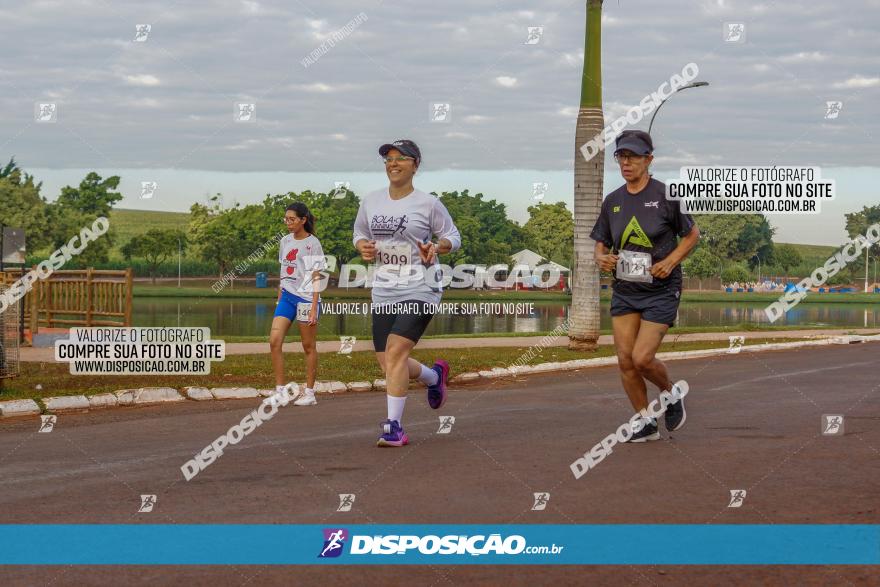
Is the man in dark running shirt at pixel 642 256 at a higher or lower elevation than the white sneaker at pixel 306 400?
higher

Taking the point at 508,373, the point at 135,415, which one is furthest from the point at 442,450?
the point at 508,373

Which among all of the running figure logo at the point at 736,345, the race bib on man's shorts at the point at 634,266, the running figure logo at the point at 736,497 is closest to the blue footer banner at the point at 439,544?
the running figure logo at the point at 736,497

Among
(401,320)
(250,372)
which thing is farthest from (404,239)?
(250,372)

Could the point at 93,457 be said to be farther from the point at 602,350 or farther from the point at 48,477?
the point at 602,350

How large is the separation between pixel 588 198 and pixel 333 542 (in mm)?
14411

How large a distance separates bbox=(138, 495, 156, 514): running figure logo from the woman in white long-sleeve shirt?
2315mm

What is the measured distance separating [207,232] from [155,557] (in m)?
85.7

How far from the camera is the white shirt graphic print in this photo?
11204 mm

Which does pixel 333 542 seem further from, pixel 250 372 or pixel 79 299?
pixel 79 299

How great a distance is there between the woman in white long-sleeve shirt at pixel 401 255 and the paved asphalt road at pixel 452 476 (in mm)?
726

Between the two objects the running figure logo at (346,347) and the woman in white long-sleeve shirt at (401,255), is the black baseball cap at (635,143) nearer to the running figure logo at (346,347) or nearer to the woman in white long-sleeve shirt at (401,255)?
the woman in white long-sleeve shirt at (401,255)

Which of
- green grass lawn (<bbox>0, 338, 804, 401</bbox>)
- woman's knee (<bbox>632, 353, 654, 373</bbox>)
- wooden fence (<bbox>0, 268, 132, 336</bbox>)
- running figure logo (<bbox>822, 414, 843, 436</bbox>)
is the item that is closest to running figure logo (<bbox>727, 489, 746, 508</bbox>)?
woman's knee (<bbox>632, 353, 654, 373</bbox>)

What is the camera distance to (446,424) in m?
9.30

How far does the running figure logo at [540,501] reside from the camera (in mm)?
5721
